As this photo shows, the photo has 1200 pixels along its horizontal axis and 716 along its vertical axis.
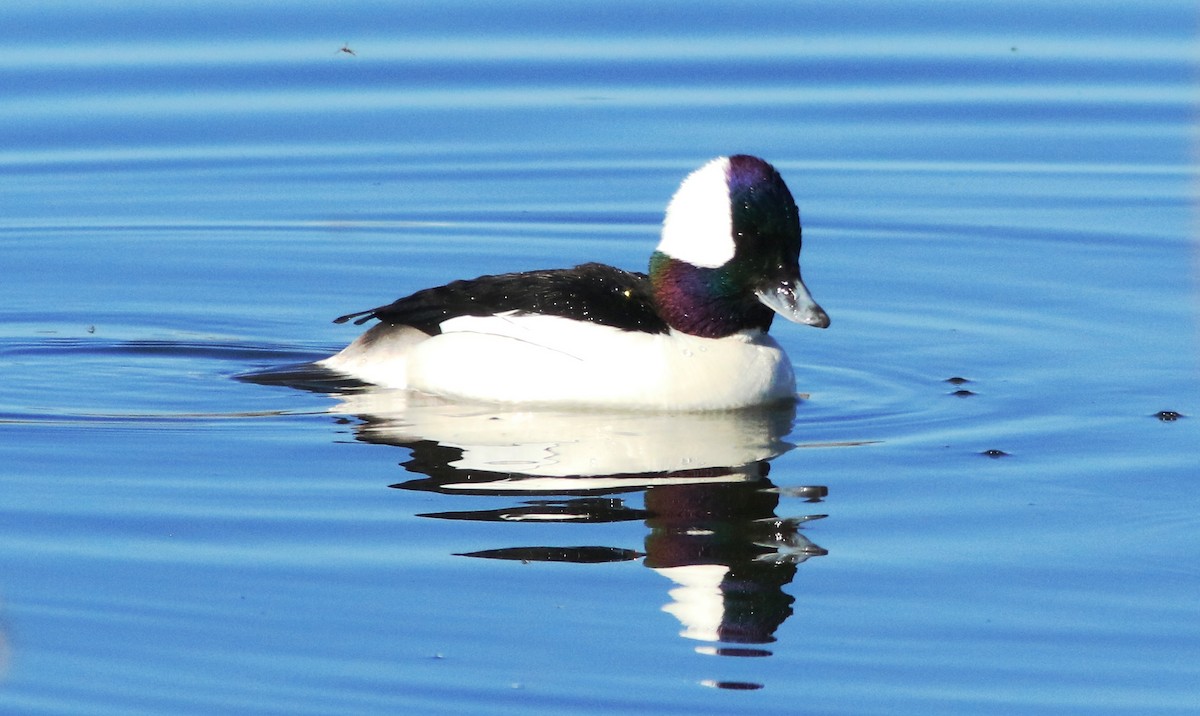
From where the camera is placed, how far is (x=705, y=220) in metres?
9.91

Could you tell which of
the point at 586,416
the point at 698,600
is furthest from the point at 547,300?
the point at 698,600

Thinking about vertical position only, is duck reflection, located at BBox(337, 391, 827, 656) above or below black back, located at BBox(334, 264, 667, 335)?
Answer: below

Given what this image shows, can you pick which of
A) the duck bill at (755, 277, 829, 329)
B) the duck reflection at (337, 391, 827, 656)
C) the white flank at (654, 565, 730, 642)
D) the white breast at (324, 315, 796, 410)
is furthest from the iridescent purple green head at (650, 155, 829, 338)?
the white flank at (654, 565, 730, 642)

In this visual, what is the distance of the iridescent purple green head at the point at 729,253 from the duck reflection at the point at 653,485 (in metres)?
0.49

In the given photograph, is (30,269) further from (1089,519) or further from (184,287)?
(1089,519)

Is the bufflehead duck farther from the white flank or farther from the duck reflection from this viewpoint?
the white flank

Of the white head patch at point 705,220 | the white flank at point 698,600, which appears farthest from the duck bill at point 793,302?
the white flank at point 698,600

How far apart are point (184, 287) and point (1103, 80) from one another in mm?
7165

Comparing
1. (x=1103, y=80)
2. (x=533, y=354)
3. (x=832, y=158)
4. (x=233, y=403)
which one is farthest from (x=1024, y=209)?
(x=233, y=403)

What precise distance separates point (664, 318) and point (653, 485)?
1572 mm

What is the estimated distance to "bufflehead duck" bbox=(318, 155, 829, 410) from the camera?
9.84m

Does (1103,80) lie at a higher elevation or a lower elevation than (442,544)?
higher

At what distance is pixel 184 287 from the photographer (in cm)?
1200

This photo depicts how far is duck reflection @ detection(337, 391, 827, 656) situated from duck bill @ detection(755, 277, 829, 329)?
0.47 m
